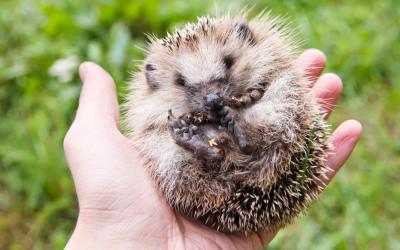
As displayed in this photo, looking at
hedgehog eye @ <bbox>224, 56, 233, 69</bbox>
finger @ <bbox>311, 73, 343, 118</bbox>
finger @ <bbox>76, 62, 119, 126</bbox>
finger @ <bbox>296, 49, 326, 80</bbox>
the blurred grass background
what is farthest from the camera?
the blurred grass background

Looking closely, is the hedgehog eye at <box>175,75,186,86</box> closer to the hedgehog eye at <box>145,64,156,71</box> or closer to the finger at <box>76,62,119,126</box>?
the hedgehog eye at <box>145,64,156,71</box>

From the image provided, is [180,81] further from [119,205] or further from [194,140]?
[119,205]

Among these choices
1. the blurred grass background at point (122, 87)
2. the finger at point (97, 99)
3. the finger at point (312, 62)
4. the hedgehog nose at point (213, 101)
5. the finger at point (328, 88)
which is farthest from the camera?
the blurred grass background at point (122, 87)

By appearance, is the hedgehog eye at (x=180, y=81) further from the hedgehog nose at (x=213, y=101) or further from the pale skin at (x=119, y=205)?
the pale skin at (x=119, y=205)

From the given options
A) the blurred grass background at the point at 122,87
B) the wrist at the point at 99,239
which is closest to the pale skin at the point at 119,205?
the wrist at the point at 99,239

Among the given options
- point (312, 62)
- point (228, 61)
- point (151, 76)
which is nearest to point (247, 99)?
point (228, 61)

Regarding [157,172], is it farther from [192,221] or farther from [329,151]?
[329,151]

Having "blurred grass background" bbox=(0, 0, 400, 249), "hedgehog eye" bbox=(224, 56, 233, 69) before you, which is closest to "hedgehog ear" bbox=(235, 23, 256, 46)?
"hedgehog eye" bbox=(224, 56, 233, 69)
